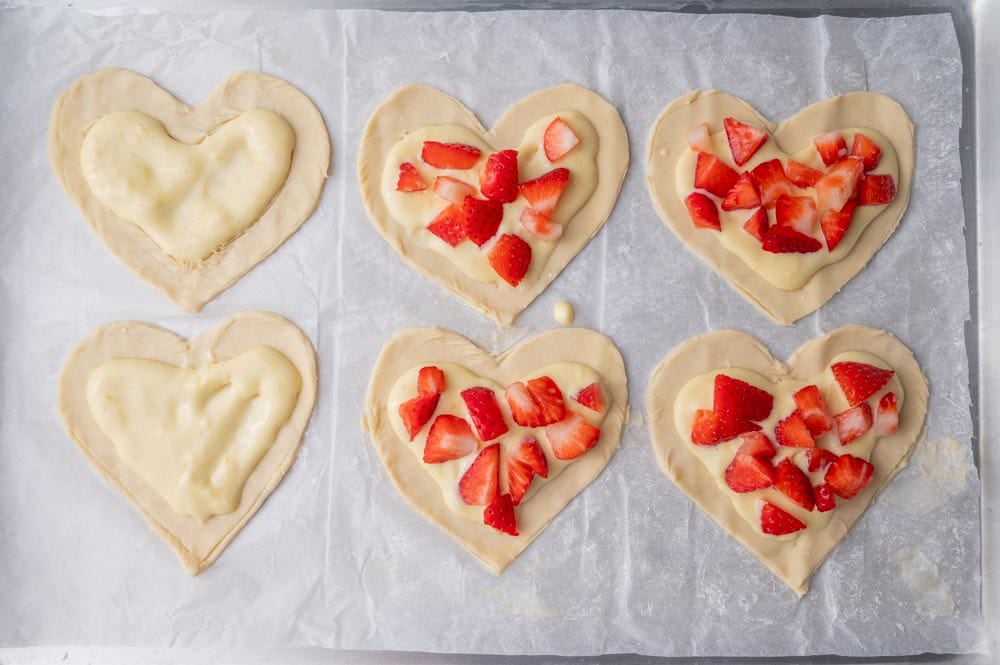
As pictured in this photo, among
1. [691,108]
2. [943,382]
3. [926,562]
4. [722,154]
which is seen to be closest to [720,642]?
[926,562]

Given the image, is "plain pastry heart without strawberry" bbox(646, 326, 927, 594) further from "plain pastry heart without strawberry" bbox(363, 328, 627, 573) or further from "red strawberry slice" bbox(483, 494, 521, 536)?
"red strawberry slice" bbox(483, 494, 521, 536)

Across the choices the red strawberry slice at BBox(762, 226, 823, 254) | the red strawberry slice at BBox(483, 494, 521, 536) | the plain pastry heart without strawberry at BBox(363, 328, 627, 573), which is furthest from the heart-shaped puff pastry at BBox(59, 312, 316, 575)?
the red strawberry slice at BBox(762, 226, 823, 254)

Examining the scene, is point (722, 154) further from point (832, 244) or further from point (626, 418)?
point (626, 418)

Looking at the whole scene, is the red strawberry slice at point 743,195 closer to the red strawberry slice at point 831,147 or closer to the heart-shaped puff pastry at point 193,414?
the red strawberry slice at point 831,147

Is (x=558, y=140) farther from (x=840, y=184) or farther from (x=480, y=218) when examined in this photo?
(x=840, y=184)

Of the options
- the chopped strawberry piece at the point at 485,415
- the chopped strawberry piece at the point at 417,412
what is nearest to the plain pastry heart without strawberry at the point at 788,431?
the chopped strawberry piece at the point at 485,415

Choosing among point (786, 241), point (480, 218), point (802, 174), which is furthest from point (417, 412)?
point (802, 174)

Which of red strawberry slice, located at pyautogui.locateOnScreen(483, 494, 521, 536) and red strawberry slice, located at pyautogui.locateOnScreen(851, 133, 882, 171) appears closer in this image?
red strawberry slice, located at pyautogui.locateOnScreen(483, 494, 521, 536)
